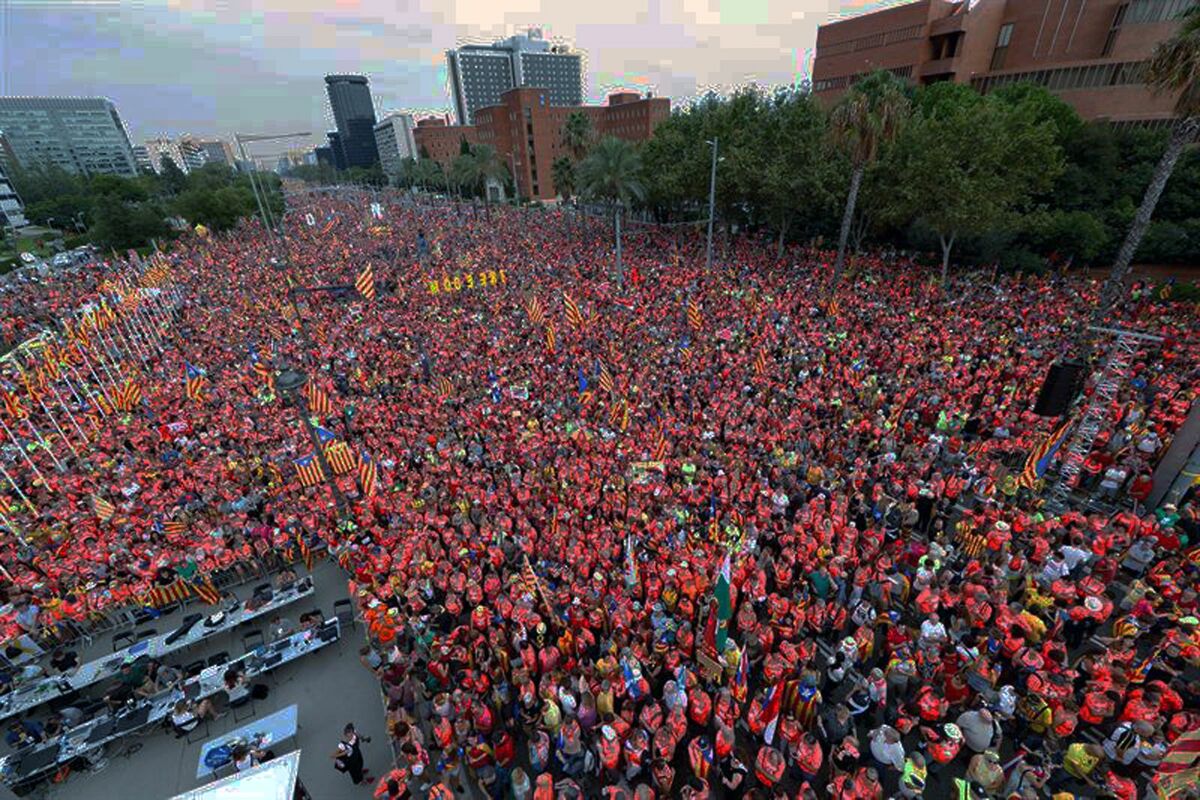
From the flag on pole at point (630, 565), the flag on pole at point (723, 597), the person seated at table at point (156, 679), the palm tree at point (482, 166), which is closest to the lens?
the flag on pole at point (723, 597)

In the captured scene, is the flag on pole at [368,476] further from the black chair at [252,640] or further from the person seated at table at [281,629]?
the black chair at [252,640]

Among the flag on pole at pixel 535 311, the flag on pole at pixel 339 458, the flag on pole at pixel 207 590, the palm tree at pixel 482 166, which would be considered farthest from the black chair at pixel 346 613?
the palm tree at pixel 482 166

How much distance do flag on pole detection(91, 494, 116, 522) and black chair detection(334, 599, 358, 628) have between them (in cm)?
814

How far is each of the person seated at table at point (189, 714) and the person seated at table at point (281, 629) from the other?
1.58 metres

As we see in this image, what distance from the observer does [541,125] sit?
9969 cm

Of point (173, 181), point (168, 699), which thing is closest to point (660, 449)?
point (168, 699)

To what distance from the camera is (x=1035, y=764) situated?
7711 millimetres

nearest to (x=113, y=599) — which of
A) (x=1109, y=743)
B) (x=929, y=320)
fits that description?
(x=1109, y=743)

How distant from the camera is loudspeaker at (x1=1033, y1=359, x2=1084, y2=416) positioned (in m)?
12.2

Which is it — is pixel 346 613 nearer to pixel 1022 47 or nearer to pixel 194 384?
pixel 194 384

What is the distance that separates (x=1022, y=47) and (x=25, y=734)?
71.1 metres

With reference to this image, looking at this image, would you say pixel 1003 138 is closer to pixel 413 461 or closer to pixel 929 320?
pixel 929 320

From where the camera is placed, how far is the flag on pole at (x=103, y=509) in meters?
14.7

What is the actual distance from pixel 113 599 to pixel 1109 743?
63.4 ft
